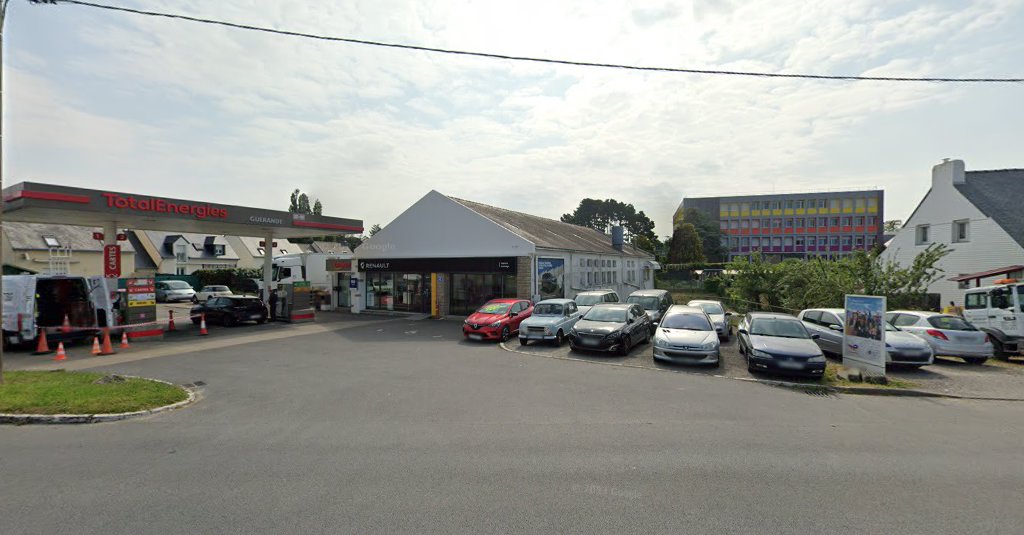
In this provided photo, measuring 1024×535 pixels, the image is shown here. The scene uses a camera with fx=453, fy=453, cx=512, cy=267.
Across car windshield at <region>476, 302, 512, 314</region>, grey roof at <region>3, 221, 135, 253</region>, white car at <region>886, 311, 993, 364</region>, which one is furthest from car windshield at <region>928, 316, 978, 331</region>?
grey roof at <region>3, 221, 135, 253</region>

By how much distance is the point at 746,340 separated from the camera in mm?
11539

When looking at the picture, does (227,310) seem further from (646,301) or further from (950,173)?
(950,173)

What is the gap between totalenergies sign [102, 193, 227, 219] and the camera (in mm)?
15203

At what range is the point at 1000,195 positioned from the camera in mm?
21484

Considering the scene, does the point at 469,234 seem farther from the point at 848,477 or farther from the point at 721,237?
the point at 721,237

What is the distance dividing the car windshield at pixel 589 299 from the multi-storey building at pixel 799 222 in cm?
5959

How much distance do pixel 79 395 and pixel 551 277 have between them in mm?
17168

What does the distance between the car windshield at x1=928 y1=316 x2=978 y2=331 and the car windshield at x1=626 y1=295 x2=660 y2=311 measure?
828 centimetres

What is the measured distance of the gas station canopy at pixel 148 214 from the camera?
13.8m

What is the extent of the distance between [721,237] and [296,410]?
245ft

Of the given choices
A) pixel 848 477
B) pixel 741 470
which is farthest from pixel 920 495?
pixel 741 470

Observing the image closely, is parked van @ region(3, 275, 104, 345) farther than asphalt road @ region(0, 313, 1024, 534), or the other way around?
parked van @ region(3, 275, 104, 345)

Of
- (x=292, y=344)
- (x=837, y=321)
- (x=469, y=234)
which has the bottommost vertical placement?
(x=292, y=344)

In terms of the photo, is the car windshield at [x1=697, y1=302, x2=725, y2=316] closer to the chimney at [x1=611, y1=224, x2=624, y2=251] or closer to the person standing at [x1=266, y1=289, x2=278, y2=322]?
the chimney at [x1=611, y1=224, x2=624, y2=251]
